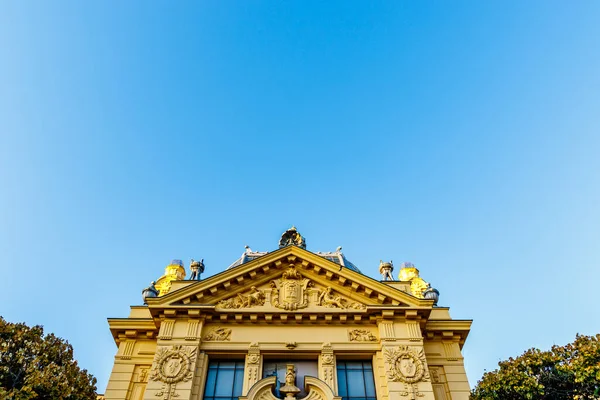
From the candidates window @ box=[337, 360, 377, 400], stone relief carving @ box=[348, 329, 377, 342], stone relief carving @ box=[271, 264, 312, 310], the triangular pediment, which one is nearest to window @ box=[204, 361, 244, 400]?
the triangular pediment

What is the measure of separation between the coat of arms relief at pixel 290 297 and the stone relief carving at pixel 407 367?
8.03 ft

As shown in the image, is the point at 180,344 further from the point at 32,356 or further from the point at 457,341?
the point at 457,341

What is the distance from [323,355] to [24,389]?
10.4 m

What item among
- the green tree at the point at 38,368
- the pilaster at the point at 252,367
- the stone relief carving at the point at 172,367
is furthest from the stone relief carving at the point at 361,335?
the green tree at the point at 38,368

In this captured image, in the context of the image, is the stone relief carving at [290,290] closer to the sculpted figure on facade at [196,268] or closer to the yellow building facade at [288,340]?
the yellow building facade at [288,340]

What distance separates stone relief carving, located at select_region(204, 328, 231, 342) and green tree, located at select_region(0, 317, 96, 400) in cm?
470

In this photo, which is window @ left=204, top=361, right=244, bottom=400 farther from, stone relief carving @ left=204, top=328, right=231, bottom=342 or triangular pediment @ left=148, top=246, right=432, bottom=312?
triangular pediment @ left=148, top=246, right=432, bottom=312

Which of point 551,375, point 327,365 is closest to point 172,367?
point 327,365

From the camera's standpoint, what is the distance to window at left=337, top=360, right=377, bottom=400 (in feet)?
56.3

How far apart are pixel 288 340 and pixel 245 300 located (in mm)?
2594

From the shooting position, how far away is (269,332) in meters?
18.5

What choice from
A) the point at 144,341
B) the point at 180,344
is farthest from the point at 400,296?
the point at 144,341

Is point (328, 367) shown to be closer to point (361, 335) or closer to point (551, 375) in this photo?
point (361, 335)

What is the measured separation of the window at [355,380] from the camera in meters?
17.2
